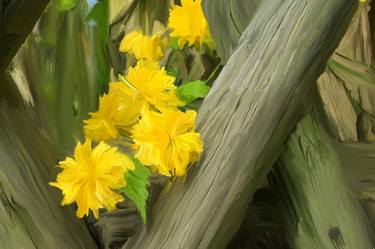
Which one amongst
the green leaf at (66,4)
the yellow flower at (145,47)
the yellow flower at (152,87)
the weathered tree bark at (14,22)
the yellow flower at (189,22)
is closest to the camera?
the weathered tree bark at (14,22)

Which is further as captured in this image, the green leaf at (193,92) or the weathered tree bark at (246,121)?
the green leaf at (193,92)

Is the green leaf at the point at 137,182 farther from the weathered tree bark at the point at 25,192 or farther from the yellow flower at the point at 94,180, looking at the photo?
the weathered tree bark at the point at 25,192

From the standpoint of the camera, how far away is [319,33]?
2.93 feet

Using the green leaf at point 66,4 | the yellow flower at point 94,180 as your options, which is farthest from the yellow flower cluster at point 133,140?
the green leaf at point 66,4

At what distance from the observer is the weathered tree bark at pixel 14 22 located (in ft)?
2.81

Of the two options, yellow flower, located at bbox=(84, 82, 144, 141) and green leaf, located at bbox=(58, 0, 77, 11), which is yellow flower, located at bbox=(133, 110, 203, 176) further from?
green leaf, located at bbox=(58, 0, 77, 11)

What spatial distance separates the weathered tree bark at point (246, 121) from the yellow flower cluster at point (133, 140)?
0.03 meters

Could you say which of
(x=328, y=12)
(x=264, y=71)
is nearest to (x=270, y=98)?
(x=264, y=71)

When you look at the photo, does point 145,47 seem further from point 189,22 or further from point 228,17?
point 228,17

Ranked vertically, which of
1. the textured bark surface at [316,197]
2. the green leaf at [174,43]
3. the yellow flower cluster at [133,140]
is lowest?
the textured bark surface at [316,197]

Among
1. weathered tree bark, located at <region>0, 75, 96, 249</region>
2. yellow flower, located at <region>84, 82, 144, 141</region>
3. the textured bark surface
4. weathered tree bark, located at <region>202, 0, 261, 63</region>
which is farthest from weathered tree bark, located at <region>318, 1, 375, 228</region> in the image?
weathered tree bark, located at <region>0, 75, 96, 249</region>

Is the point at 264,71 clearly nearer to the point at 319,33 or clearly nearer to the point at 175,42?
the point at 319,33

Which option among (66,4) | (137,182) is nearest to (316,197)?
(137,182)

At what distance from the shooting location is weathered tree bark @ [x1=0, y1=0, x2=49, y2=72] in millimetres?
857
